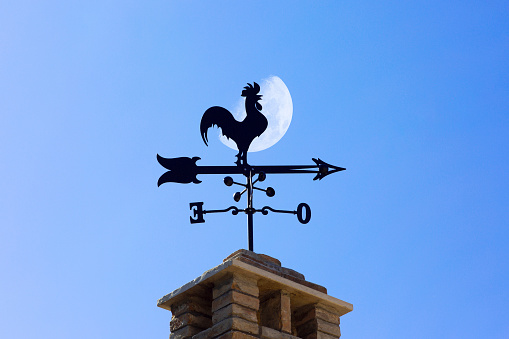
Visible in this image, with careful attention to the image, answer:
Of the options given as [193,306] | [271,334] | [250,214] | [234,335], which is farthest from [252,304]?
[250,214]

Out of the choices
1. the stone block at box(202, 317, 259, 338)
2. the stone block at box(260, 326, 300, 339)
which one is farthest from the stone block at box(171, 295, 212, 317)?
the stone block at box(260, 326, 300, 339)

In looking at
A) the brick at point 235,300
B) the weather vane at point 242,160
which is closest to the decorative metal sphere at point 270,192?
the weather vane at point 242,160

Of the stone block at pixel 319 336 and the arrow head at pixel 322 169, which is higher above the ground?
the arrow head at pixel 322 169

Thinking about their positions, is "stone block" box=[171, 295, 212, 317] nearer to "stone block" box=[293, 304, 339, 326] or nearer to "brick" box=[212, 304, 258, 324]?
"brick" box=[212, 304, 258, 324]

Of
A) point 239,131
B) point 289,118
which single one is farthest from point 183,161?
point 289,118

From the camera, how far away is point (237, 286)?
23.7 ft

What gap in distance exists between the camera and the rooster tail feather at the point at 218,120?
9.23 meters

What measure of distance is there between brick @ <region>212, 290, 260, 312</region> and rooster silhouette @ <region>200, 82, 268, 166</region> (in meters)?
2.22

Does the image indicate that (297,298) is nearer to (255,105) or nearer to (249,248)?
(249,248)

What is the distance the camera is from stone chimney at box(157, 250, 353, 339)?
7.15 metres

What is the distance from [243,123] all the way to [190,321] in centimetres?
292

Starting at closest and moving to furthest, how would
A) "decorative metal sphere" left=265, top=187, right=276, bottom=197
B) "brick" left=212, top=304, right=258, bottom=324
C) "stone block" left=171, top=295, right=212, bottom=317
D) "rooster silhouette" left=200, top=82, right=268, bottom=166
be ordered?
"brick" left=212, top=304, right=258, bottom=324
"stone block" left=171, top=295, right=212, bottom=317
"decorative metal sphere" left=265, top=187, right=276, bottom=197
"rooster silhouette" left=200, top=82, right=268, bottom=166

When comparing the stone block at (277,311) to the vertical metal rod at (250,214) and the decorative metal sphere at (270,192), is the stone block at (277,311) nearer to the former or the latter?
the vertical metal rod at (250,214)

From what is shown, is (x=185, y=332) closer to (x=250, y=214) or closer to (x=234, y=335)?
(x=234, y=335)
